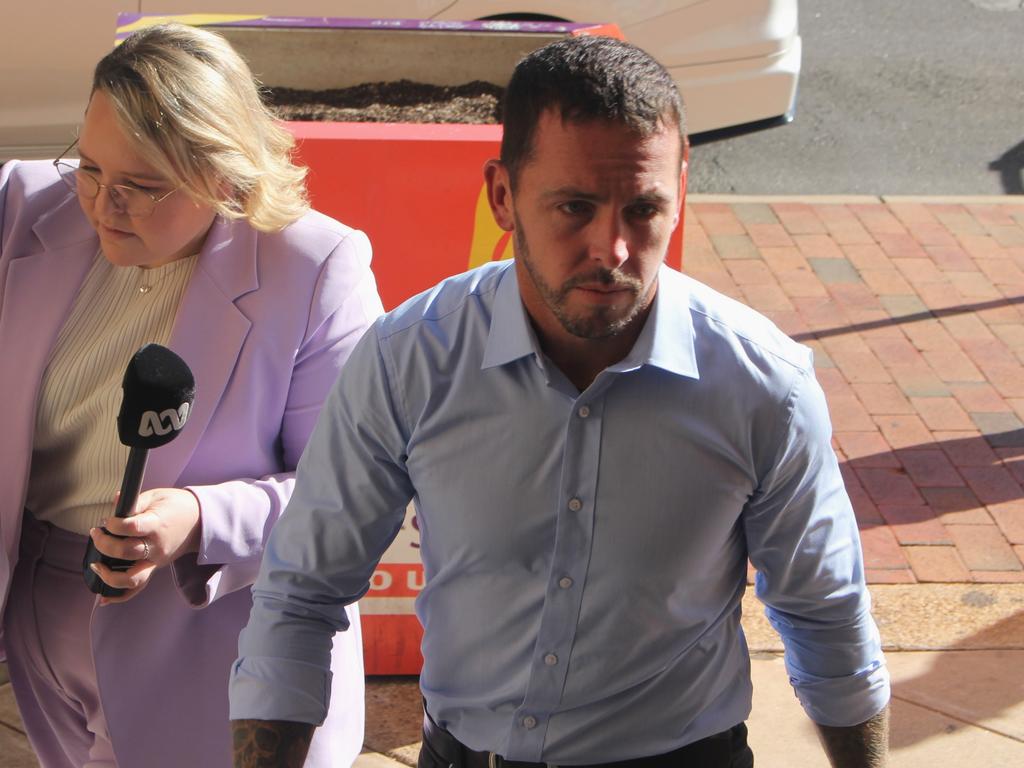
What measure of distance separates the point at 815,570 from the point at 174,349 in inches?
46.2

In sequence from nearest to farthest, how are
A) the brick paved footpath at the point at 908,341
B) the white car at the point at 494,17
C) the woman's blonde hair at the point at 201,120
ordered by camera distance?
1. the woman's blonde hair at the point at 201,120
2. the brick paved footpath at the point at 908,341
3. the white car at the point at 494,17

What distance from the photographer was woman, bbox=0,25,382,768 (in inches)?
96.3

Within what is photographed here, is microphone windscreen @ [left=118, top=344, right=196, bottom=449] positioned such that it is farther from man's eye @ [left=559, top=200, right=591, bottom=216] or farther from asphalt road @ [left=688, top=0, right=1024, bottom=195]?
asphalt road @ [left=688, top=0, right=1024, bottom=195]

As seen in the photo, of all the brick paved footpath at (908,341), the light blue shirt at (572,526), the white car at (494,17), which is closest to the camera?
the light blue shirt at (572,526)

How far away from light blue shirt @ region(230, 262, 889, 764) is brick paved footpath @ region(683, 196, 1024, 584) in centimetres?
267

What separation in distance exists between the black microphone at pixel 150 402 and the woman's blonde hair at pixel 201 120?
0.42 metres

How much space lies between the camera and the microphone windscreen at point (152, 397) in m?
2.12

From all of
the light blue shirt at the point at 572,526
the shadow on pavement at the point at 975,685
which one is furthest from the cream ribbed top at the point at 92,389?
the shadow on pavement at the point at 975,685

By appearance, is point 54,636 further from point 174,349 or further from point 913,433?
point 913,433

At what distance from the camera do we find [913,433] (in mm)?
5492

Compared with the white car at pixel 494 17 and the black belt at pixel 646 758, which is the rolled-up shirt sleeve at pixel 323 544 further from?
the white car at pixel 494 17

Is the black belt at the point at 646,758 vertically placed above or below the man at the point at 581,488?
below

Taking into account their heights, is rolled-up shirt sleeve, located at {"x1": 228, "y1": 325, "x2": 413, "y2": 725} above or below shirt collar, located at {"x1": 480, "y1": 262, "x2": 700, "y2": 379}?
below

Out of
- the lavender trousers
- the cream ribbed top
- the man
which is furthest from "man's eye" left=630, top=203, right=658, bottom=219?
the lavender trousers
